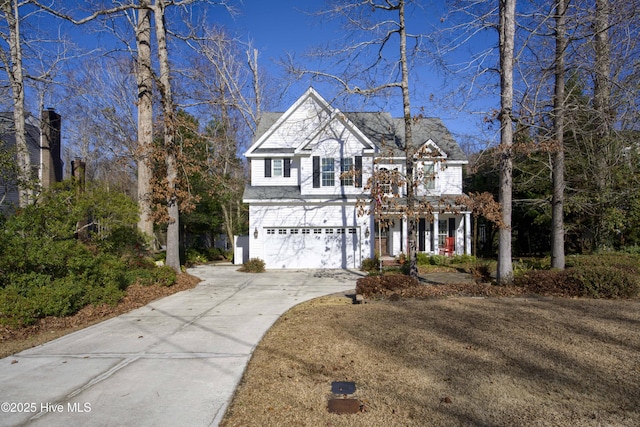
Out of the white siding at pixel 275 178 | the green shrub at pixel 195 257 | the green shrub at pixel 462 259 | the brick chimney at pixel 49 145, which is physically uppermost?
the brick chimney at pixel 49 145

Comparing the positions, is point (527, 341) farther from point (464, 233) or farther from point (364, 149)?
point (464, 233)

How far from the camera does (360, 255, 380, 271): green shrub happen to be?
58.5 feet

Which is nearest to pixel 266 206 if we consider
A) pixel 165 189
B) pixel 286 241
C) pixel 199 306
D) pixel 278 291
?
pixel 286 241

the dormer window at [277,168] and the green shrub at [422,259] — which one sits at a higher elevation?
the dormer window at [277,168]

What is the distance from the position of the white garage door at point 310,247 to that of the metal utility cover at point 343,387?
14.5m

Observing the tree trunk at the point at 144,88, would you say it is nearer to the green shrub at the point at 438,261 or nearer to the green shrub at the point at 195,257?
the green shrub at the point at 195,257

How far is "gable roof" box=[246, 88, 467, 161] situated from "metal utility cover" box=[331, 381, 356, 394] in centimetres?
1580

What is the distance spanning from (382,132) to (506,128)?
10.9 meters

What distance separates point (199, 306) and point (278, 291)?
A: 2.96 meters

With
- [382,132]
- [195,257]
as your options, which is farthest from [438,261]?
[195,257]

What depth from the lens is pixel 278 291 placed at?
1241cm

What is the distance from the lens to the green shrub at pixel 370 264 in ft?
58.5

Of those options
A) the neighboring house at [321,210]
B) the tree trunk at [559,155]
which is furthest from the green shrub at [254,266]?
the tree trunk at [559,155]

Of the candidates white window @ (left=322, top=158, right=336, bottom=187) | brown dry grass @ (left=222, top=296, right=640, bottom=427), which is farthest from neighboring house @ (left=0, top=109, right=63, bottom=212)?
brown dry grass @ (left=222, top=296, right=640, bottom=427)
